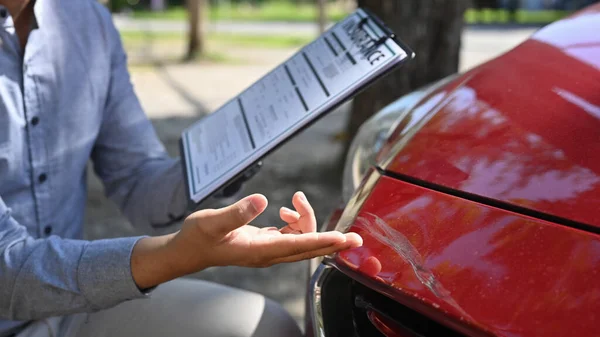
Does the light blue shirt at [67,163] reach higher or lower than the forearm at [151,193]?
higher

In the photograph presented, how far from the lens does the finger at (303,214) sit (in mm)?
1170

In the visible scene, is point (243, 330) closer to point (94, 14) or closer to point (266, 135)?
point (266, 135)

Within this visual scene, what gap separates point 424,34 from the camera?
3.97m

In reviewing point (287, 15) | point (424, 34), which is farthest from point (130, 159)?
point (287, 15)

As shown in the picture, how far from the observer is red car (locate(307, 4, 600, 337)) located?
3.22 ft

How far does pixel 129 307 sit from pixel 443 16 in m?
2.91

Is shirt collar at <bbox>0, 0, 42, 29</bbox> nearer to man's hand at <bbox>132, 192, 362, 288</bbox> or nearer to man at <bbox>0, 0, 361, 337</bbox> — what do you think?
man at <bbox>0, 0, 361, 337</bbox>

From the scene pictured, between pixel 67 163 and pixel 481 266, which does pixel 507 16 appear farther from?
pixel 481 266

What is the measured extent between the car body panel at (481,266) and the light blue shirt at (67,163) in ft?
1.45

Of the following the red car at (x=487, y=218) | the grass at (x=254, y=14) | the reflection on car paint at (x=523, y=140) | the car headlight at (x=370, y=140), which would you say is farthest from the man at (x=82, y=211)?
the grass at (x=254, y=14)

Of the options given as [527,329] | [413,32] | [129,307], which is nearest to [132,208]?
[129,307]

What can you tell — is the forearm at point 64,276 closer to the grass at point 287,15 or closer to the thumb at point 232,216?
the thumb at point 232,216

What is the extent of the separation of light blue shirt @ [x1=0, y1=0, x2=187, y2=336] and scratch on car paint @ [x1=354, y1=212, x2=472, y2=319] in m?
0.41

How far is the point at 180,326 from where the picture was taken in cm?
151
